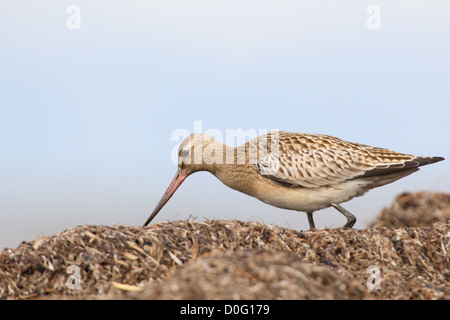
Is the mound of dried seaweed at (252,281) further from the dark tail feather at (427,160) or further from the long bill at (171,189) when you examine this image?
the long bill at (171,189)

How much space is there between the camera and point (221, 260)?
4.65m

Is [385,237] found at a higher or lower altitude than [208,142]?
lower

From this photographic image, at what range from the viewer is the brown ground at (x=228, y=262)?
4469mm

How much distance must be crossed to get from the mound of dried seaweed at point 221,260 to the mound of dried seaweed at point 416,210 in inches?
194

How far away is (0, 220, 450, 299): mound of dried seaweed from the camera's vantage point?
456 centimetres

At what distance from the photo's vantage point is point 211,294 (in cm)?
430

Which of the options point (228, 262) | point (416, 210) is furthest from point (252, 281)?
point (416, 210)

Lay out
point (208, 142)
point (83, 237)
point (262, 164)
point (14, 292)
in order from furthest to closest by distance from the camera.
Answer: point (208, 142), point (262, 164), point (83, 237), point (14, 292)

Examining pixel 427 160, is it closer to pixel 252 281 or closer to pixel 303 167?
pixel 303 167

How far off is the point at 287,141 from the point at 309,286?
5702 millimetres

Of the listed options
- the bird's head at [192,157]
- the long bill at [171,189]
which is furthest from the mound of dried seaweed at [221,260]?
the long bill at [171,189]

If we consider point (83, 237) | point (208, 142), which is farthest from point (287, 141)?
point (83, 237)

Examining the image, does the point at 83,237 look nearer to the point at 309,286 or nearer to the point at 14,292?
the point at 14,292

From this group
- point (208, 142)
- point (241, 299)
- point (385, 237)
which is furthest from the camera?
point (208, 142)
